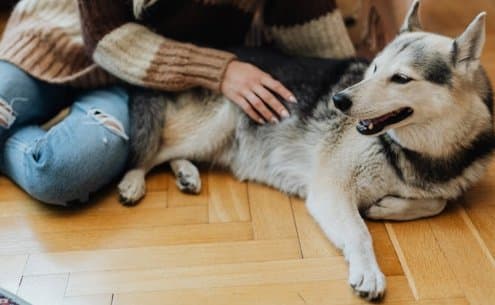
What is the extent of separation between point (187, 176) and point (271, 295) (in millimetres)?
519

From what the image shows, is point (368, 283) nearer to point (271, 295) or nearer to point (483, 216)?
point (271, 295)

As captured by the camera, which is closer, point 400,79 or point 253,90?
point 400,79

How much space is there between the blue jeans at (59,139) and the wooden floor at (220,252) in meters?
0.09

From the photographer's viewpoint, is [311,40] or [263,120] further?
[311,40]

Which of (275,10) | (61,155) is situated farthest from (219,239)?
(275,10)

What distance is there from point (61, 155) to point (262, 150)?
578 millimetres

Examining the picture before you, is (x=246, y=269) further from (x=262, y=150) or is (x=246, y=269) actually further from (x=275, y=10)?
(x=275, y=10)

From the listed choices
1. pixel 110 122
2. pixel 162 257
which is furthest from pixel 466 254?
pixel 110 122

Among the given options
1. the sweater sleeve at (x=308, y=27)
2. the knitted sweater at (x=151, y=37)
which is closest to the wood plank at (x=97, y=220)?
the knitted sweater at (x=151, y=37)

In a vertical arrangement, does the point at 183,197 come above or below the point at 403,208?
below

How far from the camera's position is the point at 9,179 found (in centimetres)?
171

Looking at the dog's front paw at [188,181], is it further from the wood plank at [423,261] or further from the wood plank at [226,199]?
the wood plank at [423,261]

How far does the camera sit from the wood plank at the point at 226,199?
62.0 inches

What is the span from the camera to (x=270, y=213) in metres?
1.59
